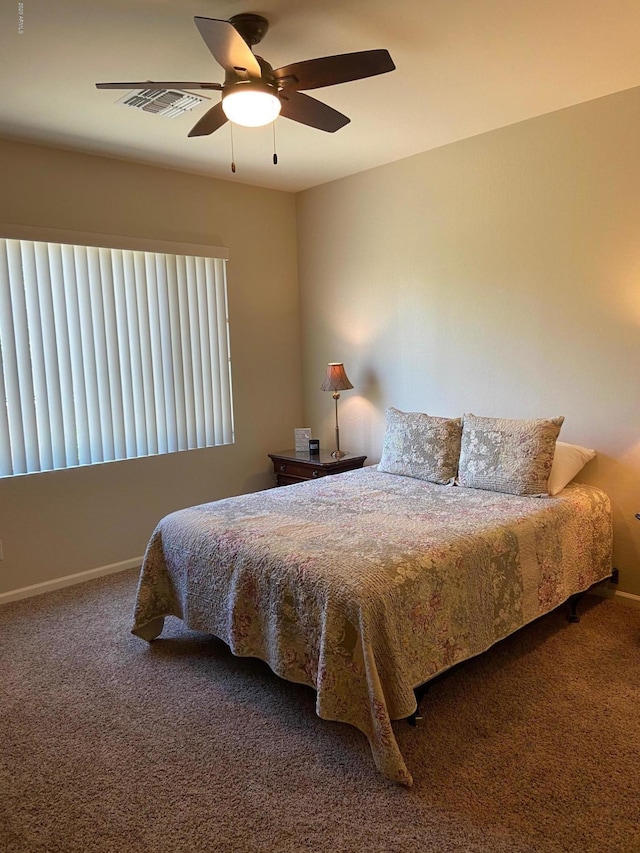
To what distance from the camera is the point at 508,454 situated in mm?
3221

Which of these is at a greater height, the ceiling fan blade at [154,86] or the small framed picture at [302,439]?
the ceiling fan blade at [154,86]

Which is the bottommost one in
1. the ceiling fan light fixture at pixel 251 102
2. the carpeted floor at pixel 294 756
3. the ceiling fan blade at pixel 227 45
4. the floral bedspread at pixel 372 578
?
the carpeted floor at pixel 294 756

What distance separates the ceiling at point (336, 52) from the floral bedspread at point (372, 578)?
2.03 m

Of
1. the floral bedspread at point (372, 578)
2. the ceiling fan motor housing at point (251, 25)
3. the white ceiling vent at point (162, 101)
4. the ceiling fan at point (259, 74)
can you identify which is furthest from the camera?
the white ceiling vent at point (162, 101)

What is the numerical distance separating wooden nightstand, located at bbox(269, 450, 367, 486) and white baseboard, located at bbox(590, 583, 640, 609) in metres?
1.78

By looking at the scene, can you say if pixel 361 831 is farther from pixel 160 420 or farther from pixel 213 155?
pixel 213 155

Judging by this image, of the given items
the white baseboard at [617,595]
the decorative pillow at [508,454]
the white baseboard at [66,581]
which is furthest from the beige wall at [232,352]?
the white baseboard at [617,595]

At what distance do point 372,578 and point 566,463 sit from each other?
1.60 m

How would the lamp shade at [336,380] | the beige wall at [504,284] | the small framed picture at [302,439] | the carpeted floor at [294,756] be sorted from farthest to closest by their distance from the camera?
the small framed picture at [302,439], the lamp shade at [336,380], the beige wall at [504,284], the carpeted floor at [294,756]

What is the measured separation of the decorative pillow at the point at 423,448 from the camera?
11.6 ft

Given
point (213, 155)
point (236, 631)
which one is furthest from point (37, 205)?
point (236, 631)

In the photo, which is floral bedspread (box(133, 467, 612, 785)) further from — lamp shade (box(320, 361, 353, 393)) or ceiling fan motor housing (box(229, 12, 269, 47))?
ceiling fan motor housing (box(229, 12, 269, 47))

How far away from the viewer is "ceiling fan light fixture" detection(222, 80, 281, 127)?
2.15 meters

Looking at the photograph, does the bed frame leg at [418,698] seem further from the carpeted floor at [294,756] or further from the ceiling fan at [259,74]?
the ceiling fan at [259,74]
